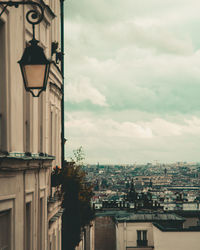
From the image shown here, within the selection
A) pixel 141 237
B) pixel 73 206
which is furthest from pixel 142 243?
pixel 73 206

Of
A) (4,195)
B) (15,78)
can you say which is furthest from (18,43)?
(4,195)

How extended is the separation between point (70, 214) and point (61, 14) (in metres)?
7.97

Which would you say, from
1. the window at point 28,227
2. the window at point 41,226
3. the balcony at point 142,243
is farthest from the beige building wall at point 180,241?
the window at point 28,227

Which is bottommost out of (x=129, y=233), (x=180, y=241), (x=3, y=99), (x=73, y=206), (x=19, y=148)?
(x=129, y=233)

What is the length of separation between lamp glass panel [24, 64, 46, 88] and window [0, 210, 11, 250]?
2.56 metres

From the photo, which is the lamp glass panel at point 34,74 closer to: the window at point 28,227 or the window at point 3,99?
the window at point 3,99

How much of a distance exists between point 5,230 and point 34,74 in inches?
115

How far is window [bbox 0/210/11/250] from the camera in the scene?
7.75 m

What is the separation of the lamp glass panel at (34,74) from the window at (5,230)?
256 centimetres

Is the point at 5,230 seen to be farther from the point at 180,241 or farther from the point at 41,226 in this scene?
the point at 180,241

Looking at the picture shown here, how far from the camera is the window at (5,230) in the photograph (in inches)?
305

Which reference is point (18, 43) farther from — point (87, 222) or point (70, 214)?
point (87, 222)

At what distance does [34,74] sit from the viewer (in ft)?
20.2

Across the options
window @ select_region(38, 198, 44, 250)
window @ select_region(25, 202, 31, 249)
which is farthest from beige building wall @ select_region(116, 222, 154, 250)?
window @ select_region(25, 202, 31, 249)
